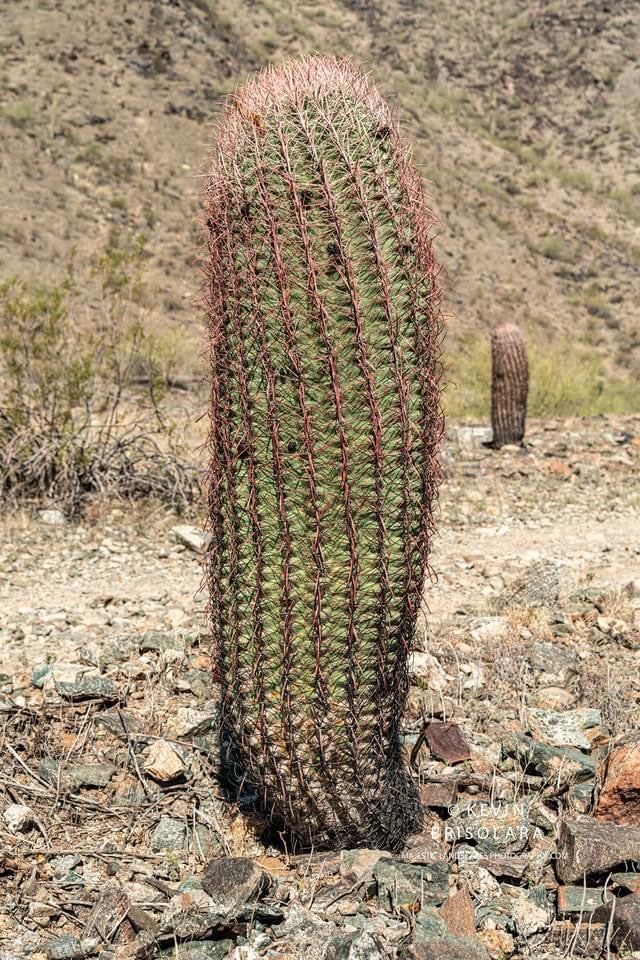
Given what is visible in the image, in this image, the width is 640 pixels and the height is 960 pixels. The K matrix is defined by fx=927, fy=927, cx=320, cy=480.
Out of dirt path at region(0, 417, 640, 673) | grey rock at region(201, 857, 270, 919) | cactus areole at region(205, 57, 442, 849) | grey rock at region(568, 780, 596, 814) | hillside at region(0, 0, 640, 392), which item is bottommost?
dirt path at region(0, 417, 640, 673)

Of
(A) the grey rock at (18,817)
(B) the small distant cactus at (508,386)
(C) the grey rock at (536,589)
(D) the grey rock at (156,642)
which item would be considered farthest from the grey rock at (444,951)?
(B) the small distant cactus at (508,386)

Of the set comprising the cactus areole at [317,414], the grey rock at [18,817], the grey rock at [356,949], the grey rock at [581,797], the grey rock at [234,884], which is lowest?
the grey rock at [581,797]

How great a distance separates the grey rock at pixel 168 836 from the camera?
330 cm

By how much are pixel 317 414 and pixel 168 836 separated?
5.47ft

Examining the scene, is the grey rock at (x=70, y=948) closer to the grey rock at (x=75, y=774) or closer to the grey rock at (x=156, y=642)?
the grey rock at (x=75, y=774)

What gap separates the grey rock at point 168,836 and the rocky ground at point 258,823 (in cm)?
1

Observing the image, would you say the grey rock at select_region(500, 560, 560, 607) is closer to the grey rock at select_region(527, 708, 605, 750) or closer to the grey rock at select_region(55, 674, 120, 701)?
the grey rock at select_region(527, 708, 605, 750)

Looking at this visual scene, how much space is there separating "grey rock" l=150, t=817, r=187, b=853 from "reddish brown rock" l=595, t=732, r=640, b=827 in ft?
4.94

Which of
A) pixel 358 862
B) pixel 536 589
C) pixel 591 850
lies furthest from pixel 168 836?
pixel 536 589

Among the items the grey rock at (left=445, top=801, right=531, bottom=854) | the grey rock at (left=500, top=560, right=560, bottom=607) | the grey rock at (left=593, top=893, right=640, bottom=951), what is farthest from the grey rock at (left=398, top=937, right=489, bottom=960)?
the grey rock at (left=500, top=560, right=560, bottom=607)

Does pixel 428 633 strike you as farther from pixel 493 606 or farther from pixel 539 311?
pixel 539 311

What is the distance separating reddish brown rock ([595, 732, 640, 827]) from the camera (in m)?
3.27

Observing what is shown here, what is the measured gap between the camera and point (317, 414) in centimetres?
279

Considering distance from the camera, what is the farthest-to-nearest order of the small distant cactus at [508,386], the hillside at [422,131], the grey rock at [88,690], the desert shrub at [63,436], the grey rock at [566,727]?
the hillside at [422,131] → the small distant cactus at [508,386] → the desert shrub at [63,436] → the grey rock at [88,690] → the grey rock at [566,727]
